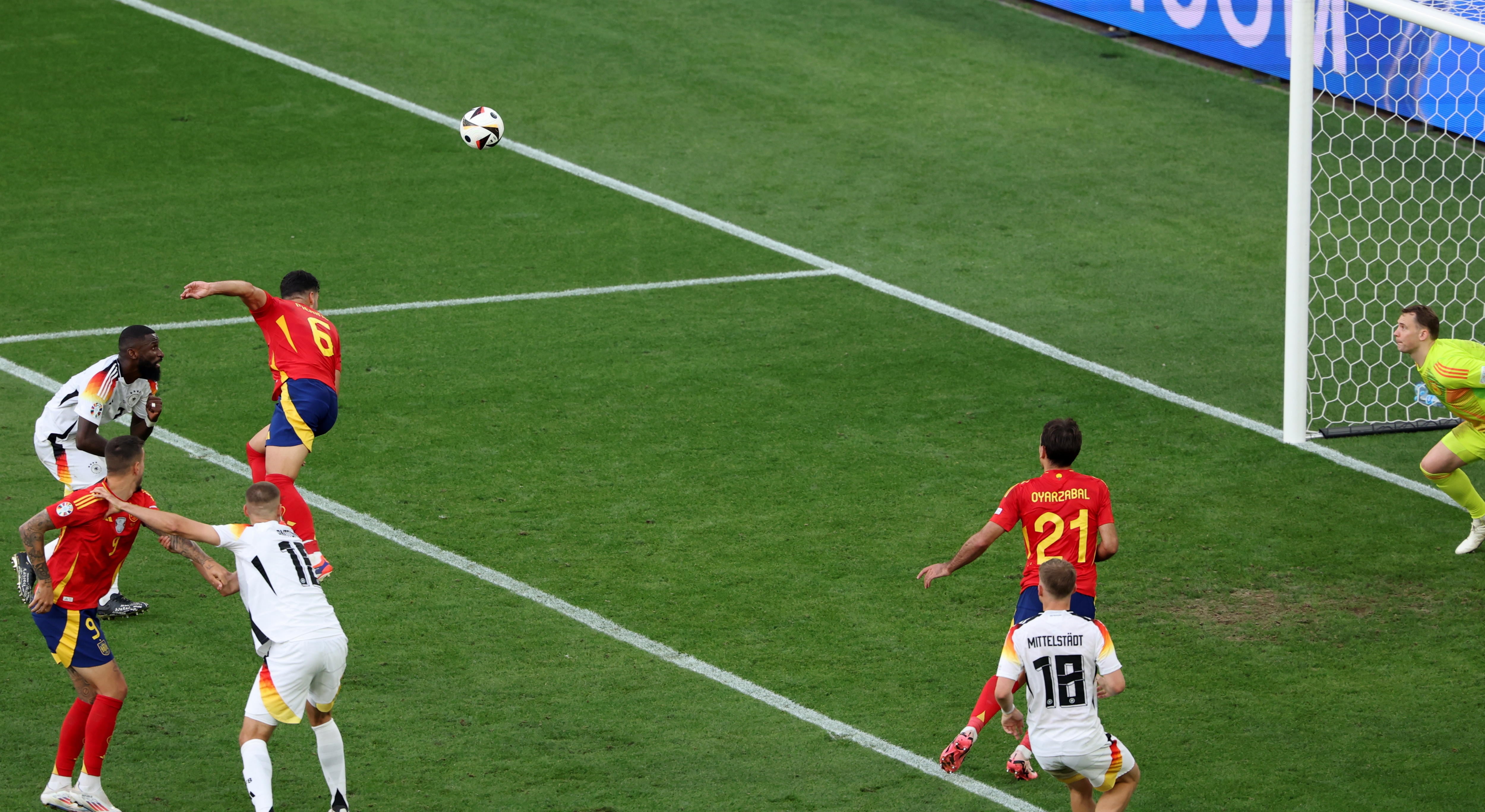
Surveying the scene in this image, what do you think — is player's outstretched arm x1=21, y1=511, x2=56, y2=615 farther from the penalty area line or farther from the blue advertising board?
the blue advertising board

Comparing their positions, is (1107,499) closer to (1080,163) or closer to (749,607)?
(749,607)

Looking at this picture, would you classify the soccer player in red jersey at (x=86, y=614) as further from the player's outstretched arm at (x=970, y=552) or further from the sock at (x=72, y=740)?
the player's outstretched arm at (x=970, y=552)

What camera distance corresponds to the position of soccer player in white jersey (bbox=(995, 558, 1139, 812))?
6586mm

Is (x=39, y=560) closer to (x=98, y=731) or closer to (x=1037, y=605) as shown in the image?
(x=98, y=731)

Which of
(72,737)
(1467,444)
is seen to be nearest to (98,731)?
(72,737)

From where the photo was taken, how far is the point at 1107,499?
743 cm

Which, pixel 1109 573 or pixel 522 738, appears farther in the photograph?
pixel 1109 573

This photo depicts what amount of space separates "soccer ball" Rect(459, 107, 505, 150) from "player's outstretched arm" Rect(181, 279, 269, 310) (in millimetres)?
4820

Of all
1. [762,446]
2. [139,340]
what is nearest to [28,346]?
[139,340]

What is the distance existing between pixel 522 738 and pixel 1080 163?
444 inches

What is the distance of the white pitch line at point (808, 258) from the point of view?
11.9m

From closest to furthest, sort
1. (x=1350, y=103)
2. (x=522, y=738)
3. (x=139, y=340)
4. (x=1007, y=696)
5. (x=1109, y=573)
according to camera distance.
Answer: (x=1007, y=696), (x=522, y=738), (x=139, y=340), (x=1109, y=573), (x=1350, y=103)

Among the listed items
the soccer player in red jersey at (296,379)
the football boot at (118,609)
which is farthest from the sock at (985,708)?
the football boot at (118,609)

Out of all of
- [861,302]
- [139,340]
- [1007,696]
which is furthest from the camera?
[861,302]
